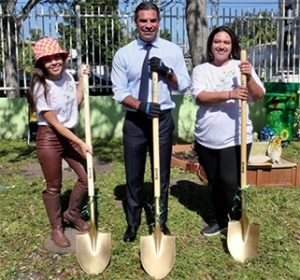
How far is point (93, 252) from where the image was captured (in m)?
3.37

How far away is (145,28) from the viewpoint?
3.29 meters

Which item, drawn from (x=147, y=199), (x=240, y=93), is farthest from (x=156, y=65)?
(x=147, y=199)

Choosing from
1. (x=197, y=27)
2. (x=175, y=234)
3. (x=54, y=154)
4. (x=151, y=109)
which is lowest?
(x=175, y=234)

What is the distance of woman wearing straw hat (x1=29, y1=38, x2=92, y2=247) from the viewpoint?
335 cm

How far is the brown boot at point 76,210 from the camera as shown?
3.85 m

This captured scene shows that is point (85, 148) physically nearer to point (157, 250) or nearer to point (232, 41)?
point (157, 250)

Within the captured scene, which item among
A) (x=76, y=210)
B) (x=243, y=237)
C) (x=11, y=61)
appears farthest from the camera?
(x=11, y=61)

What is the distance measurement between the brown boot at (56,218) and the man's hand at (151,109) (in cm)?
105

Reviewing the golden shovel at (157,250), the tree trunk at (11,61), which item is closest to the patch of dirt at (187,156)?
the golden shovel at (157,250)

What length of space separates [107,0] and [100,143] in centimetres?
390

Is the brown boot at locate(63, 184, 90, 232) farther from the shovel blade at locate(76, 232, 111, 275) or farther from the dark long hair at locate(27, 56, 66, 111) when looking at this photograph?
the dark long hair at locate(27, 56, 66, 111)

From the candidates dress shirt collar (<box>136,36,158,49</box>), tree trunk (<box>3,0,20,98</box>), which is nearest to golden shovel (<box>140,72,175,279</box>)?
dress shirt collar (<box>136,36,158,49</box>)

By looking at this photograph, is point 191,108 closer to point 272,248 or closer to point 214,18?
point 214,18

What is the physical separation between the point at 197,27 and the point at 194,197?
8.79 ft
